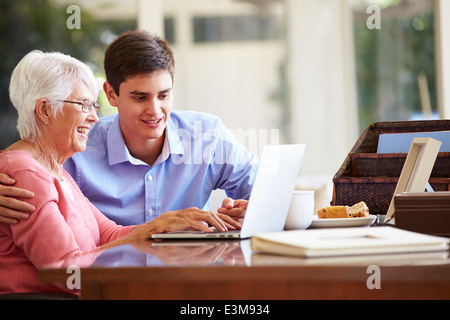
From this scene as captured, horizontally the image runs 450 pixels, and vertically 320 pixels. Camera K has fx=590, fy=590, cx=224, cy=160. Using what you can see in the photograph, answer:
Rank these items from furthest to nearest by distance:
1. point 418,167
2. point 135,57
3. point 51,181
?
1. point 135,57
2. point 418,167
3. point 51,181

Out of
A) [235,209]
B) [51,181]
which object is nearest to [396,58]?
[235,209]

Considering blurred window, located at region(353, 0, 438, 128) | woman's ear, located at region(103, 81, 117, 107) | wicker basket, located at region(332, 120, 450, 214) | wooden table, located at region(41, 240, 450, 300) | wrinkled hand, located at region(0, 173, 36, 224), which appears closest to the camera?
wooden table, located at region(41, 240, 450, 300)

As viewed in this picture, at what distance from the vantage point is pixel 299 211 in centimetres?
163

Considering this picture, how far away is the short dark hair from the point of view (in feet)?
7.69

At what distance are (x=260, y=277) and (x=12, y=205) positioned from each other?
79cm

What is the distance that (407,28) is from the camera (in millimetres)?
5133

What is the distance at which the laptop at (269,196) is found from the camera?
138 cm

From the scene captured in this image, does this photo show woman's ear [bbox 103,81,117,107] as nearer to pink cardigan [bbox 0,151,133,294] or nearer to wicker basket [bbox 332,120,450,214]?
pink cardigan [bbox 0,151,133,294]

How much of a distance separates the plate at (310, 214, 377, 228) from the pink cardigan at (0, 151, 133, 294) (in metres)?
0.66

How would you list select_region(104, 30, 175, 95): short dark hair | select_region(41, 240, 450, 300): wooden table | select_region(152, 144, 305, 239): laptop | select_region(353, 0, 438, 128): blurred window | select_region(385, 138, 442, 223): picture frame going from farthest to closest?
select_region(353, 0, 438, 128): blurred window → select_region(104, 30, 175, 95): short dark hair → select_region(385, 138, 442, 223): picture frame → select_region(152, 144, 305, 239): laptop → select_region(41, 240, 450, 300): wooden table

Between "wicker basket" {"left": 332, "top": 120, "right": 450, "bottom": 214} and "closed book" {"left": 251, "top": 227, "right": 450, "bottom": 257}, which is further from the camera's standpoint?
"wicker basket" {"left": 332, "top": 120, "right": 450, "bottom": 214}

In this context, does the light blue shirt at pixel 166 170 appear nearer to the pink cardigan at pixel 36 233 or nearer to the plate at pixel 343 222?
the pink cardigan at pixel 36 233

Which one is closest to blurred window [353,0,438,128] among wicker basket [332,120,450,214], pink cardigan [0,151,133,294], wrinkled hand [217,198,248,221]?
wicker basket [332,120,450,214]

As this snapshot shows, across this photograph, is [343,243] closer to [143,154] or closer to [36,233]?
[36,233]
